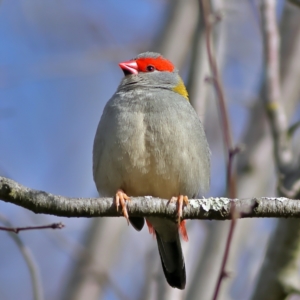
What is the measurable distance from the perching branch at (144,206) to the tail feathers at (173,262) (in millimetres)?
1316

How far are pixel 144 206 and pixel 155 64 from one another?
248cm

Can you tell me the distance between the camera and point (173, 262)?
529 centimetres

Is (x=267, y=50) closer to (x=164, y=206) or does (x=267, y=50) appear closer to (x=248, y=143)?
(x=248, y=143)

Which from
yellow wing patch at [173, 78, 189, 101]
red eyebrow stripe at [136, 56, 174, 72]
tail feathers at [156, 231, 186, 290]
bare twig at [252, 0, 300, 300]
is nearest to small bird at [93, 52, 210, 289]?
tail feathers at [156, 231, 186, 290]

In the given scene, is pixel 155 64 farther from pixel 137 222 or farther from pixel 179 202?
pixel 179 202

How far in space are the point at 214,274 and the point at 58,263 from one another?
608 cm

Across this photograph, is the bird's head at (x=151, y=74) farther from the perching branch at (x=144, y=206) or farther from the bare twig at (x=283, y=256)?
the perching branch at (x=144, y=206)

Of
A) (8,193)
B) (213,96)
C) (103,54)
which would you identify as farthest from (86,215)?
(103,54)

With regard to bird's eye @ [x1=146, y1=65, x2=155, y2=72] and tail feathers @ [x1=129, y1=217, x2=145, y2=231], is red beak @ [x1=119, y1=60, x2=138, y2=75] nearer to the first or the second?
bird's eye @ [x1=146, y1=65, x2=155, y2=72]

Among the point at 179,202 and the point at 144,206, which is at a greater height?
the point at 179,202

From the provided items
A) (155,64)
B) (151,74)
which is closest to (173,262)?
(151,74)

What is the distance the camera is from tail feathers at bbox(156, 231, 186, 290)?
5.21 m

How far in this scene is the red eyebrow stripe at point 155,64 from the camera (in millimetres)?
6022

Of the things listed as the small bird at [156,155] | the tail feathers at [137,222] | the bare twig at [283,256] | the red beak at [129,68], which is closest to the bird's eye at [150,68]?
the red beak at [129,68]
